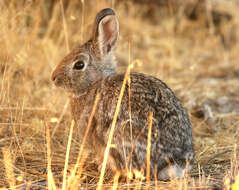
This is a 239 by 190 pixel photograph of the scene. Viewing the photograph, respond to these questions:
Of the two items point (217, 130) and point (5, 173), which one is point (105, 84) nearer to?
point (5, 173)

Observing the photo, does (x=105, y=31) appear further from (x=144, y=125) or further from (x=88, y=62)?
(x=144, y=125)

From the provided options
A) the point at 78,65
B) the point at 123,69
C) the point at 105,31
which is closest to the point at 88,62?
the point at 78,65

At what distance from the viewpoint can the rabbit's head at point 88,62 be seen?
4.17m

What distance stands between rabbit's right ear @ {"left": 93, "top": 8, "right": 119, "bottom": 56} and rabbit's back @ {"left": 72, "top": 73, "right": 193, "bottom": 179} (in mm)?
796

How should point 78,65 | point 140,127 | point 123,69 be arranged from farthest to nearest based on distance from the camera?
point 123,69 → point 78,65 → point 140,127

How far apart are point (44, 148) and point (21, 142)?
0.84 ft

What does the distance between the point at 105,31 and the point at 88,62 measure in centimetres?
40

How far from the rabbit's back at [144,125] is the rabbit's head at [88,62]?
0.68 meters

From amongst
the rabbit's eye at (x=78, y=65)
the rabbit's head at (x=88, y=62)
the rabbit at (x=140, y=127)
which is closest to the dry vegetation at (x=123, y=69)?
the rabbit at (x=140, y=127)

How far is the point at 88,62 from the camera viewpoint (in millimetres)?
4273

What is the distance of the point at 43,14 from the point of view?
291 inches

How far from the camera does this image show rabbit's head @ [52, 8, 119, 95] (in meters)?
4.17

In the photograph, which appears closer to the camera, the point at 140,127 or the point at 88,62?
the point at 140,127

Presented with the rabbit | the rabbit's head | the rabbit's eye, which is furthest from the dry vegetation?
the rabbit's eye
